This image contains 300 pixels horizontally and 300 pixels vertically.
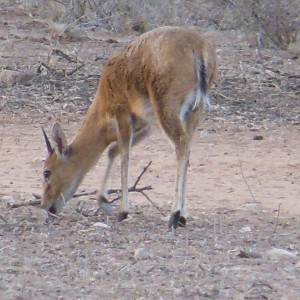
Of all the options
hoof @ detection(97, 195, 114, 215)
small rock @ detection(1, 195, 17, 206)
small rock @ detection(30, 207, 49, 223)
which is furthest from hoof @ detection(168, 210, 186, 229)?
small rock @ detection(1, 195, 17, 206)

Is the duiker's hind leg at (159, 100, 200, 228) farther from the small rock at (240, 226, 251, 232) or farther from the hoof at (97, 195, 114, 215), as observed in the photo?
the hoof at (97, 195, 114, 215)

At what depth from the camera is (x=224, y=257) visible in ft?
25.1

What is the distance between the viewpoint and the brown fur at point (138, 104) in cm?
895

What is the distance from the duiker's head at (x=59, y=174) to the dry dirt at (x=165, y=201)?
18 cm

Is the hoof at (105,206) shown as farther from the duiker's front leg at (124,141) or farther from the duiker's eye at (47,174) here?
the duiker's eye at (47,174)

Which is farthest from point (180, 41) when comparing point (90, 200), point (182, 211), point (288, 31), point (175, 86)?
point (288, 31)

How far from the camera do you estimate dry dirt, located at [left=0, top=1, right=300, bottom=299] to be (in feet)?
22.6

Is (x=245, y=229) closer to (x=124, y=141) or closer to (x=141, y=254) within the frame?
(x=124, y=141)

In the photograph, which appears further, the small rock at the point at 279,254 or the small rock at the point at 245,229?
the small rock at the point at 245,229

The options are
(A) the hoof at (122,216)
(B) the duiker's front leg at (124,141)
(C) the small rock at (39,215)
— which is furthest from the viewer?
(B) the duiker's front leg at (124,141)

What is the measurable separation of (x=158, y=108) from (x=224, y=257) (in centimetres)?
179

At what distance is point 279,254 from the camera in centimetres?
774

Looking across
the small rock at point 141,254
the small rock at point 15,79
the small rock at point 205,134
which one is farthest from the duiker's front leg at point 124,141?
the small rock at point 15,79

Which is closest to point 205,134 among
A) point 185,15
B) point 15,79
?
point 15,79
